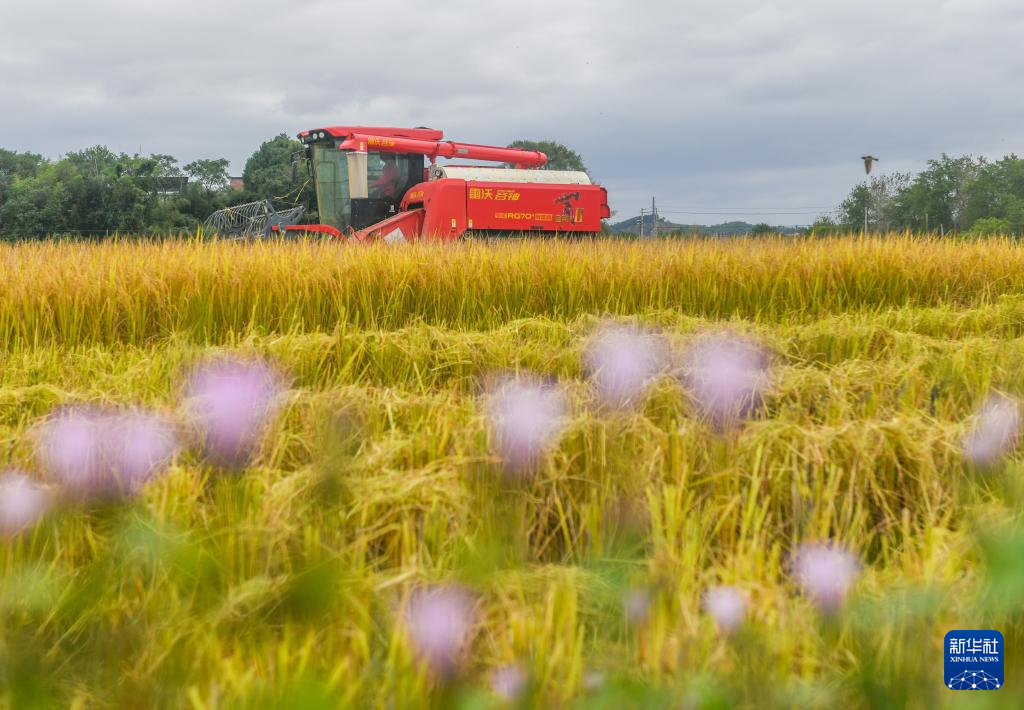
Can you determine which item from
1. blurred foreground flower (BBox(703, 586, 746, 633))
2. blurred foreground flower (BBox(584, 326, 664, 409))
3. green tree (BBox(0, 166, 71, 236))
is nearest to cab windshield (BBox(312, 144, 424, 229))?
blurred foreground flower (BBox(584, 326, 664, 409))

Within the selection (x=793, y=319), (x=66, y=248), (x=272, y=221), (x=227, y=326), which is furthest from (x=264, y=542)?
(x=272, y=221)

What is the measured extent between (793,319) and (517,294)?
5.60 feet

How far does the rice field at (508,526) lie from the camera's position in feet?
3.73

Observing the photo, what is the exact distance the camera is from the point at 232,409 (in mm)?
2148

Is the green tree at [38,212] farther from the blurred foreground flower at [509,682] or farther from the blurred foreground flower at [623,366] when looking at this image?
the blurred foreground flower at [509,682]

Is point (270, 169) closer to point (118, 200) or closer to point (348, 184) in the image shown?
point (118, 200)

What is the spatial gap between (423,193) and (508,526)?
Result: 29.2ft

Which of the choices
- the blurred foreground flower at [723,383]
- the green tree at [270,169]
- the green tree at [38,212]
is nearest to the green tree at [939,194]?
the green tree at [270,169]

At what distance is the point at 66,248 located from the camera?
6.39m

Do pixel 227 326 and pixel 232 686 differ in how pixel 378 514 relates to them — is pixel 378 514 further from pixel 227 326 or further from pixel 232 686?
pixel 227 326

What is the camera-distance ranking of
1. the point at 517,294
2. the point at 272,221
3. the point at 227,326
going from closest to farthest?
the point at 227,326
the point at 517,294
the point at 272,221

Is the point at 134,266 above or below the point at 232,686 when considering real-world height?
above

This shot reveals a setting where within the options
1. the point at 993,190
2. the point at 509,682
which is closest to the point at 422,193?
the point at 509,682

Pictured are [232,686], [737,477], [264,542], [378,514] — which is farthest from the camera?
[737,477]
